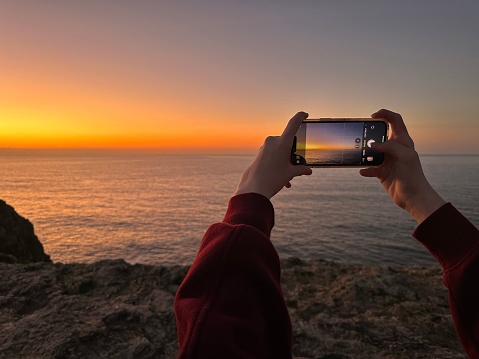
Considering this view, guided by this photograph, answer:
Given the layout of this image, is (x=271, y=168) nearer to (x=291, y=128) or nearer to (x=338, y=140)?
(x=291, y=128)

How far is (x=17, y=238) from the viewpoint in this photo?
13.6 meters

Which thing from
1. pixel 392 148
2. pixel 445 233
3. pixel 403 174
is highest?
pixel 392 148

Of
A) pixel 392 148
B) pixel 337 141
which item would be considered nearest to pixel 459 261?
pixel 392 148

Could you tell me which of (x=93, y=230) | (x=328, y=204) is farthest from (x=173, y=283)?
(x=328, y=204)

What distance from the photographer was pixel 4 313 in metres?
4.26

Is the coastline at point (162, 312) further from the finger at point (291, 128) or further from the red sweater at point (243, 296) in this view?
the finger at point (291, 128)

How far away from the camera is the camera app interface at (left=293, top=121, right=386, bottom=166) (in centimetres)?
250

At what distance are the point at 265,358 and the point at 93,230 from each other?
147 feet

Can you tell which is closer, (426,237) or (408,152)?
(426,237)

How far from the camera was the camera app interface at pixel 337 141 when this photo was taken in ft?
8.21

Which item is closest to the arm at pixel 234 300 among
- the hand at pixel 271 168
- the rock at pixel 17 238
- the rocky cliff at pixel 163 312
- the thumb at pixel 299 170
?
the hand at pixel 271 168

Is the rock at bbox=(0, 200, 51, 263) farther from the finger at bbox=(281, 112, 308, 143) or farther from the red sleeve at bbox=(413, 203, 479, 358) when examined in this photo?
the red sleeve at bbox=(413, 203, 479, 358)

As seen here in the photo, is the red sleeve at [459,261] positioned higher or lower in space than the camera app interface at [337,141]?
lower

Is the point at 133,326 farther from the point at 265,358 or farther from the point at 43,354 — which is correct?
the point at 265,358
